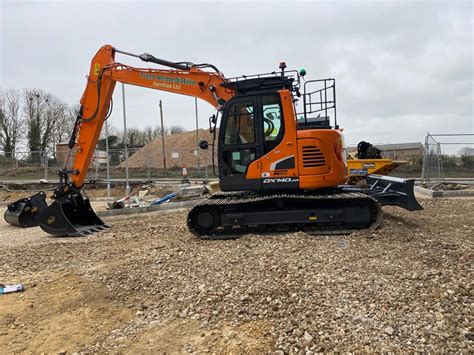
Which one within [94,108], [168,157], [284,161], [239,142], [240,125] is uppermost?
[94,108]

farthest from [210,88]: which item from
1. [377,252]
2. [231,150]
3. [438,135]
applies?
[438,135]

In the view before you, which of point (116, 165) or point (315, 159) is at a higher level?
point (116, 165)

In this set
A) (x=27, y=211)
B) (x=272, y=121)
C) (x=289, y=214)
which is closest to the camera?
(x=289, y=214)

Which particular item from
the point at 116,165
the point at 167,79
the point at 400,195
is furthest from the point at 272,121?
the point at 116,165

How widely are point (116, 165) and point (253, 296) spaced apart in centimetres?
2342

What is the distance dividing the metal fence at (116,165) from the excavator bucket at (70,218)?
13.4m

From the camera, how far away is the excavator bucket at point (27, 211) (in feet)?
32.8

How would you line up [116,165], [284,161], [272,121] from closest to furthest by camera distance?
[284,161] → [272,121] → [116,165]

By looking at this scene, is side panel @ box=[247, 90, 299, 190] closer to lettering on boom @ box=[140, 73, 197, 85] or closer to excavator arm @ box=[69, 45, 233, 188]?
excavator arm @ box=[69, 45, 233, 188]

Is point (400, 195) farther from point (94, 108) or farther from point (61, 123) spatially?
point (61, 123)

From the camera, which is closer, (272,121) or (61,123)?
(272,121)

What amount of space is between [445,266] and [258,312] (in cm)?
260

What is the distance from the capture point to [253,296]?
442cm

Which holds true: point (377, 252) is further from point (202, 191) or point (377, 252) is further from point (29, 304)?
point (202, 191)
